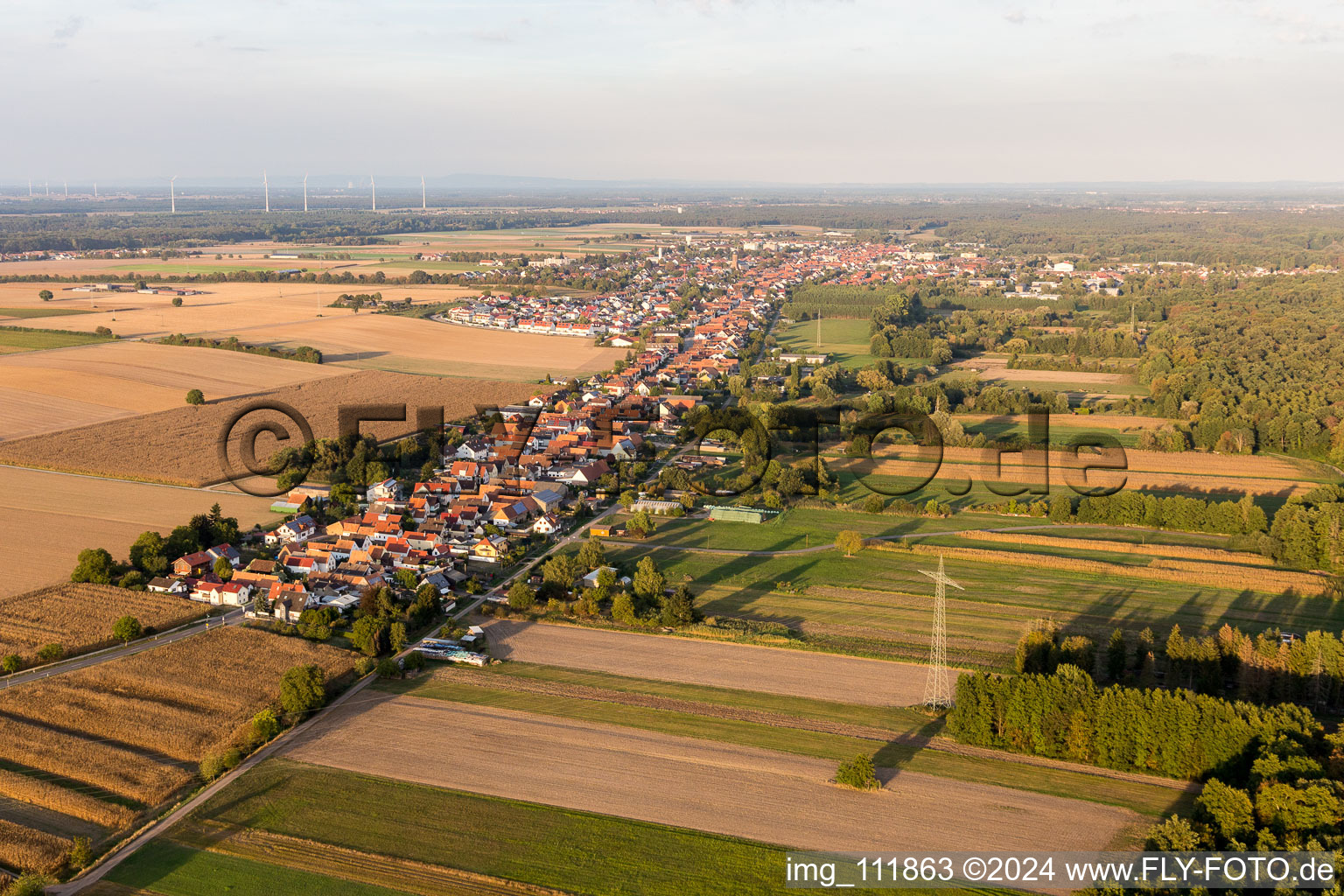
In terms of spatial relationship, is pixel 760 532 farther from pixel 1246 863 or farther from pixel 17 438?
pixel 17 438

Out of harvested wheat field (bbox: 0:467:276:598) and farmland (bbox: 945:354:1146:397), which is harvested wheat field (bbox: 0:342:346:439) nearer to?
harvested wheat field (bbox: 0:467:276:598)

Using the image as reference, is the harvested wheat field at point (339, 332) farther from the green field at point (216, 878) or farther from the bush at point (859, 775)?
the bush at point (859, 775)

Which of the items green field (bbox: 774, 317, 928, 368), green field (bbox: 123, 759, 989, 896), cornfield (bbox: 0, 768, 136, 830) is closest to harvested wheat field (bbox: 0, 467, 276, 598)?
cornfield (bbox: 0, 768, 136, 830)

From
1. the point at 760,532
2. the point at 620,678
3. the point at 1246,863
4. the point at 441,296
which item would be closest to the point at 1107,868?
the point at 1246,863

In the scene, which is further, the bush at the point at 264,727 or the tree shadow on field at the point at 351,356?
the tree shadow on field at the point at 351,356

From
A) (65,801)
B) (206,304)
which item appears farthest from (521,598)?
(206,304)

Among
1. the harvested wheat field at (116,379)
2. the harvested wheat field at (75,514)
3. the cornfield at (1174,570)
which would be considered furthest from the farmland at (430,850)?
the harvested wheat field at (116,379)

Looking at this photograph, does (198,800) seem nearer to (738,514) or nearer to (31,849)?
Answer: (31,849)
